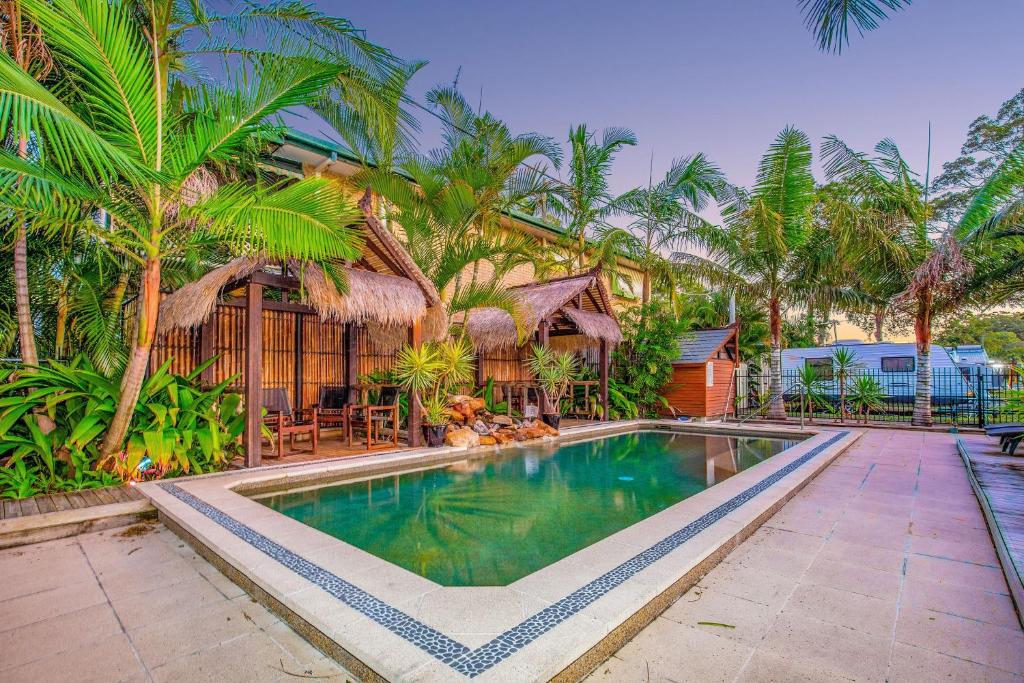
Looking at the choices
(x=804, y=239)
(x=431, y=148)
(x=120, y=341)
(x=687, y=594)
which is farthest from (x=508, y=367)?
(x=687, y=594)

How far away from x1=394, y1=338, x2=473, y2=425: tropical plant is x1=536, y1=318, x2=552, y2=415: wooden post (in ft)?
7.17

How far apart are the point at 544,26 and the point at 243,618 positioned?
1057 centimetres

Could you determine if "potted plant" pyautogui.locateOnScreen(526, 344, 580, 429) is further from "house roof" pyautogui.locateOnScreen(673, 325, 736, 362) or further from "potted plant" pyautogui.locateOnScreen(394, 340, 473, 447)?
"house roof" pyautogui.locateOnScreen(673, 325, 736, 362)

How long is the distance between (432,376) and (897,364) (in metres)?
17.7

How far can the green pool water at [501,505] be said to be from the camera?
3670mm

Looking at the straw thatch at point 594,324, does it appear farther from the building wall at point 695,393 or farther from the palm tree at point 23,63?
the palm tree at point 23,63

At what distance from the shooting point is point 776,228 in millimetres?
11891

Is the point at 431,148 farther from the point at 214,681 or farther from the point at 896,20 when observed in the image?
the point at 214,681

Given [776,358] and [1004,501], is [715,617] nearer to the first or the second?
[1004,501]

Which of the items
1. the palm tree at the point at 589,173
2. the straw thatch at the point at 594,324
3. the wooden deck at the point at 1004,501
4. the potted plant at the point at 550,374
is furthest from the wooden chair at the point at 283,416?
the palm tree at the point at 589,173

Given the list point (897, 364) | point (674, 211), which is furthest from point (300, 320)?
point (897, 364)

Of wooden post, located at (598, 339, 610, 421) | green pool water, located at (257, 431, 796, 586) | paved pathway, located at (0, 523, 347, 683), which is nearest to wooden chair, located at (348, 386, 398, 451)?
green pool water, located at (257, 431, 796, 586)

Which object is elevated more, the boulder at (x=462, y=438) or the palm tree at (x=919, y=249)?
the palm tree at (x=919, y=249)

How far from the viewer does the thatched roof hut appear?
1057 centimetres
